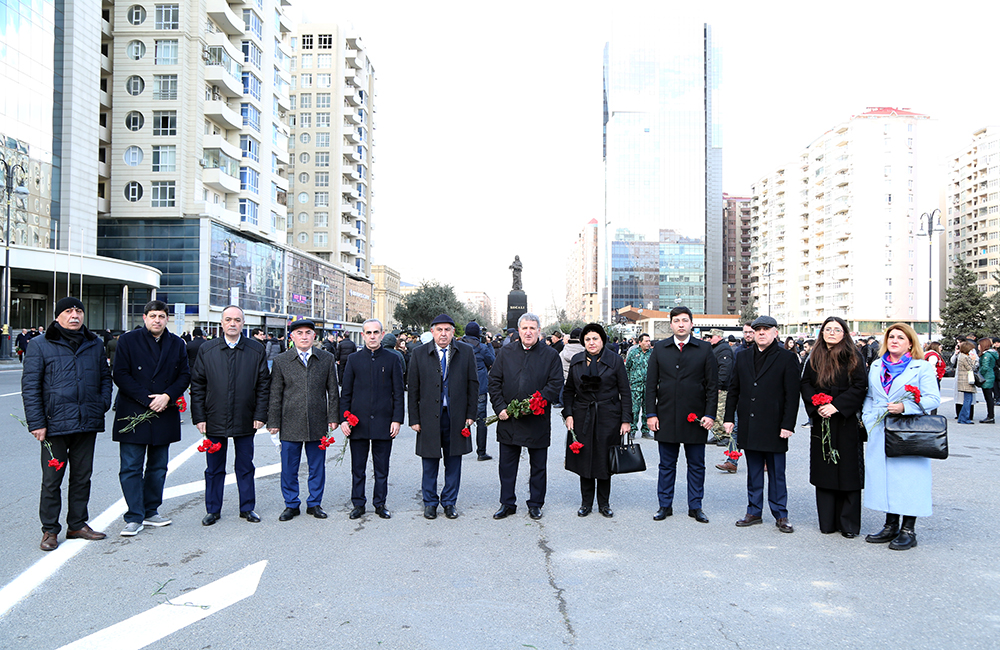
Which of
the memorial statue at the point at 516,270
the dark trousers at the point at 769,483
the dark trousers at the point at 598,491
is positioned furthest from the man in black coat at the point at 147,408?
the memorial statue at the point at 516,270

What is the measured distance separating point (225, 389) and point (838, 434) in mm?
5738

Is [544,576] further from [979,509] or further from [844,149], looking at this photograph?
[844,149]

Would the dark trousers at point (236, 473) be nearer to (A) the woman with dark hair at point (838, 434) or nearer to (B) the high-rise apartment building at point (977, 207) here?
(A) the woman with dark hair at point (838, 434)

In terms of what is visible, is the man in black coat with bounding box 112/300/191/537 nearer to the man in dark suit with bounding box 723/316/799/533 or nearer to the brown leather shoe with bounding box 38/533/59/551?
the brown leather shoe with bounding box 38/533/59/551

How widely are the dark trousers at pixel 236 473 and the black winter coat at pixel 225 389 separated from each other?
126 millimetres

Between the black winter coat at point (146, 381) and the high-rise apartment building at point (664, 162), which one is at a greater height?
the high-rise apartment building at point (664, 162)

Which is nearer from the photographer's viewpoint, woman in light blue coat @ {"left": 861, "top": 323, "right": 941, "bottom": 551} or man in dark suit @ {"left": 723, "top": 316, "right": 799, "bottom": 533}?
woman in light blue coat @ {"left": 861, "top": 323, "right": 941, "bottom": 551}

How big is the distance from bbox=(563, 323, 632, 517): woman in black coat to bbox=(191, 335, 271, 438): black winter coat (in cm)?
311

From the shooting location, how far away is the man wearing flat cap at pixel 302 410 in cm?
648

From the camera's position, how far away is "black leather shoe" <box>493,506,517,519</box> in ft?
21.2

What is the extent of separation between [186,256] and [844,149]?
81.9m

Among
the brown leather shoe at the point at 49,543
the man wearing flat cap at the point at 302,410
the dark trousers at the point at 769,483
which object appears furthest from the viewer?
the man wearing flat cap at the point at 302,410

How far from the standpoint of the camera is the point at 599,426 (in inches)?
261

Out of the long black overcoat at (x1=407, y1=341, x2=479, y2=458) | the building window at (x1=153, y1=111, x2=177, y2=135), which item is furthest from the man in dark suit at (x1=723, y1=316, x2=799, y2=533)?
the building window at (x1=153, y1=111, x2=177, y2=135)
